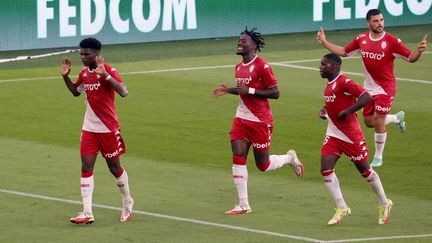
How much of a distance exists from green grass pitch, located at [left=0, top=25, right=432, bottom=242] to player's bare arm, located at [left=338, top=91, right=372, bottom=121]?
1.42 metres

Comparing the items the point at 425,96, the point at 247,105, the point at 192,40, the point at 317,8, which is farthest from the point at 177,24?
the point at 247,105

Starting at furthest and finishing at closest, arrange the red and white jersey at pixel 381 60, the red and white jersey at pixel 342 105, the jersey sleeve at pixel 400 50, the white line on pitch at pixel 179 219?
the red and white jersey at pixel 381 60, the jersey sleeve at pixel 400 50, the red and white jersey at pixel 342 105, the white line on pitch at pixel 179 219

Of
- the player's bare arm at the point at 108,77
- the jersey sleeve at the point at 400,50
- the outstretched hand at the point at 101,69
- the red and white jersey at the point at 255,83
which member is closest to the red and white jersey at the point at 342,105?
the red and white jersey at the point at 255,83

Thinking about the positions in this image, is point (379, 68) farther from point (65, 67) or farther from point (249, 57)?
point (65, 67)

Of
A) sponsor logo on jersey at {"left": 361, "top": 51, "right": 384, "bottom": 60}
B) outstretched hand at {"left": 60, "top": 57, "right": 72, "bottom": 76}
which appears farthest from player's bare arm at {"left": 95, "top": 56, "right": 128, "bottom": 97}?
sponsor logo on jersey at {"left": 361, "top": 51, "right": 384, "bottom": 60}

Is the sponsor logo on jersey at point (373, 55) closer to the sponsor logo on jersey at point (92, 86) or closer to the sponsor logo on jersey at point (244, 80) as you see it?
the sponsor logo on jersey at point (244, 80)

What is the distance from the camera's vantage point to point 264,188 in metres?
20.5

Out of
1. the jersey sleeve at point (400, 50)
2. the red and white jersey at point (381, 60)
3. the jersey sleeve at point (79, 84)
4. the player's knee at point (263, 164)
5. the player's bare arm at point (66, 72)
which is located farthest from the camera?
the red and white jersey at point (381, 60)

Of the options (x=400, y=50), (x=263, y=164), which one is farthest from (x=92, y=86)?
(x=400, y=50)

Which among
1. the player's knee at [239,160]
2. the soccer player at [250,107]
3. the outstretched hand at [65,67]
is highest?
the outstretched hand at [65,67]

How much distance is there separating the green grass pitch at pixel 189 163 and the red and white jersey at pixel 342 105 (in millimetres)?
1134

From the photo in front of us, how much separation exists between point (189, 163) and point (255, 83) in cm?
404

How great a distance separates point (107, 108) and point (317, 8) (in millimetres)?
22976

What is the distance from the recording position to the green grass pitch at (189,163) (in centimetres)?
1752
